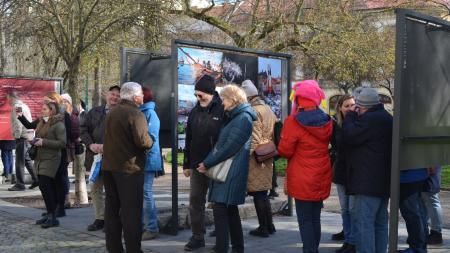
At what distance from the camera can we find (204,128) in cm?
603

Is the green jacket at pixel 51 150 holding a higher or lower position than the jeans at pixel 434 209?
higher

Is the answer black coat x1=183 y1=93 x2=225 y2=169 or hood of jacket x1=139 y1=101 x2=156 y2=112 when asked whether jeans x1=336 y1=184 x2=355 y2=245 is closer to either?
black coat x1=183 y1=93 x2=225 y2=169

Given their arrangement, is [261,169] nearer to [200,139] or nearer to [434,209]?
[200,139]

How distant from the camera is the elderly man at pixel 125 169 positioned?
5.52m

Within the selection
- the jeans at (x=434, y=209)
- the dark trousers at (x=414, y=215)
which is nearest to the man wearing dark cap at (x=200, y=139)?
the dark trousers at (x=414, y=215)

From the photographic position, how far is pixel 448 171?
1563 centimetres

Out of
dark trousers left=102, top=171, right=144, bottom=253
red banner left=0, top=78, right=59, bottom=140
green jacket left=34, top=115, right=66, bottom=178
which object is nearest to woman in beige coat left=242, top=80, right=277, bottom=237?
dark trousers left=102, top=171, right=144, bottom=253

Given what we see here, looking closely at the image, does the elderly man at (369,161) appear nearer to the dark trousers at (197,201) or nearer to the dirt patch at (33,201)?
the dark trousers at (197,201)

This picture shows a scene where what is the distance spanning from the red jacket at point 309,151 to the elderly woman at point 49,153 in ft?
11.4

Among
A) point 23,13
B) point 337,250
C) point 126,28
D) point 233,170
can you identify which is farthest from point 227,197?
point 23,13

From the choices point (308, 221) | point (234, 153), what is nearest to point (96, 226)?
point (234, 153)

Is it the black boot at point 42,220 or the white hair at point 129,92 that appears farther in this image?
the black boot at point 42,220

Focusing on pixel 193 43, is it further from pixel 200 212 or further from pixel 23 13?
pixel 23 13

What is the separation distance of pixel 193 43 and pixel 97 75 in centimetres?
1589
